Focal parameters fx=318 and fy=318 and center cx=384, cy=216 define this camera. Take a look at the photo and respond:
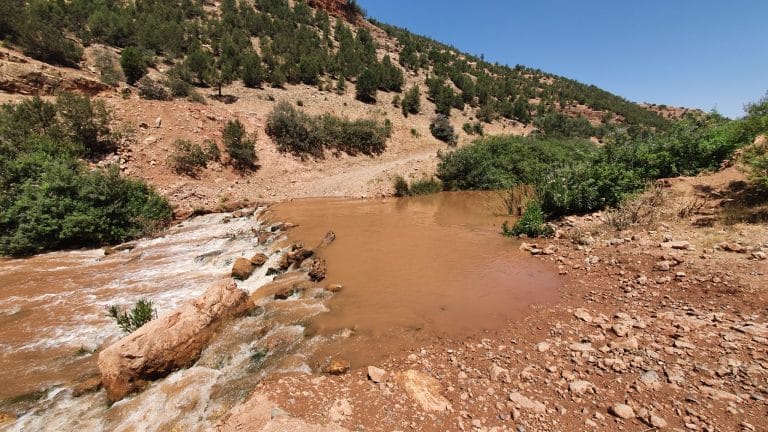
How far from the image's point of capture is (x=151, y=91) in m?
18.5

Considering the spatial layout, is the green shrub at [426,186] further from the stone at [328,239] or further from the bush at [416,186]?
the stone at [328,239]

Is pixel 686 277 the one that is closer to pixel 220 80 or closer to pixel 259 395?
pixel 259 395

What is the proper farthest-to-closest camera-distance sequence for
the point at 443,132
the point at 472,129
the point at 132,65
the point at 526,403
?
the point at 472,129, the point at 443,132, the point at 132,65, the point at 526,403

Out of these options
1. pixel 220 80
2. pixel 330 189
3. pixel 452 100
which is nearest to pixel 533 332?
pixel 330 189

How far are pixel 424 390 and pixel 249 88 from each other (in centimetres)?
2854

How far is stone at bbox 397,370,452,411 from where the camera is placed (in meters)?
3.25

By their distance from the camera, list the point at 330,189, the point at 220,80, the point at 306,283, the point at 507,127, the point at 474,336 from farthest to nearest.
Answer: the point at 507,127, the point at 220,80, the point at 330,189, the point at 306,283, the point at 474,336

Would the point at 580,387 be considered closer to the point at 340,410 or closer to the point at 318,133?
the point at 340,410

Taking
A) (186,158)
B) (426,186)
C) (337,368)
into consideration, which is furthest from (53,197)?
(426,186)

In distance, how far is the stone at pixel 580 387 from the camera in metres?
3.19

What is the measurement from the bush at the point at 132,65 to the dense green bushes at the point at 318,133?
8667mm

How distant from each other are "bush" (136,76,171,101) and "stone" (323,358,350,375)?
70.1ft

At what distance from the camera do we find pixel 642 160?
33.9 ft

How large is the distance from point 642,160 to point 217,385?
507 inches
